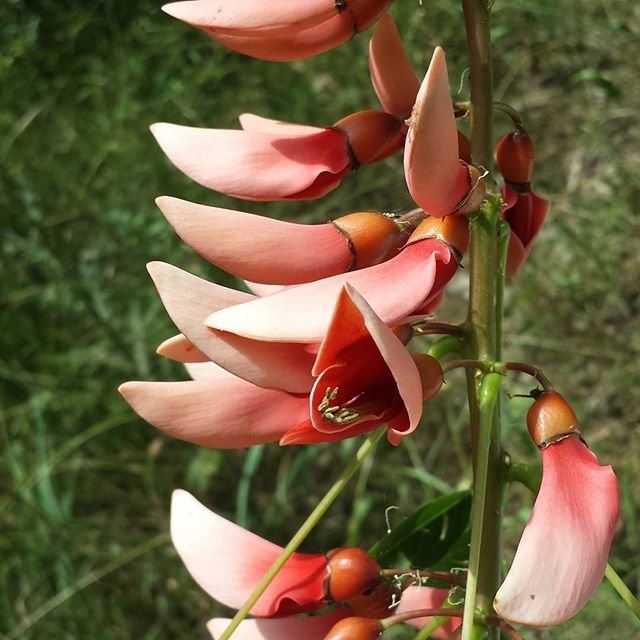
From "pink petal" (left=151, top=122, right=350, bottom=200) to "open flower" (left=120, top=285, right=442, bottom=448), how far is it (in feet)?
0.46

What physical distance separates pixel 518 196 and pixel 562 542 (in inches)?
13.1

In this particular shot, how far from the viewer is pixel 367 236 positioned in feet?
2.16

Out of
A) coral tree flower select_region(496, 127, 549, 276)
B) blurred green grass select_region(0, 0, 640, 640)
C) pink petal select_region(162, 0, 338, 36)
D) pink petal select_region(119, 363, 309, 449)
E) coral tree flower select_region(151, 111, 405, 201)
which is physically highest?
pink petal select_region(162, 0, 338, 36)

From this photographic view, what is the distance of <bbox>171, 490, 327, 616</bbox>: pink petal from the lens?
72cm

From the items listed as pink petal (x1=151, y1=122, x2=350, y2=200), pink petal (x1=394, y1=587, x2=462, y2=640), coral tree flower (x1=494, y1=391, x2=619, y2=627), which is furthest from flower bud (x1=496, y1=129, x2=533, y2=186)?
pink petal (x1=394, y1=587, x2=462, y2=640)

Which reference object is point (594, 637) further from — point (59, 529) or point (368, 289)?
point (368, 289)

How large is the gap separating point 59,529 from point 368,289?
1.24 metres

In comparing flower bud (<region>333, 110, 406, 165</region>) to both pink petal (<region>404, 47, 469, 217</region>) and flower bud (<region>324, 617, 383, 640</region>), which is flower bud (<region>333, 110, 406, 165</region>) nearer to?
pink petal (<region>404, 47, 469, 217</region>)

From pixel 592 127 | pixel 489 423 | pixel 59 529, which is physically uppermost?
pixel 489 423

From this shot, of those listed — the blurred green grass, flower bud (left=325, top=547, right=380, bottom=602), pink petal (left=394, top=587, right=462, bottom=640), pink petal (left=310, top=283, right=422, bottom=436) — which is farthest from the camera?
the blurred green grass

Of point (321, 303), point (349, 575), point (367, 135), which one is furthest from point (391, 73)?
point (349, 575)

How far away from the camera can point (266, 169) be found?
71 centimetres

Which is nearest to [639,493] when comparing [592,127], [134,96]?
[592,127]

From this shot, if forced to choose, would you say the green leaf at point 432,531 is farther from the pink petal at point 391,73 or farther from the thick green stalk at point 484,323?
the pink petal at point 391,73
